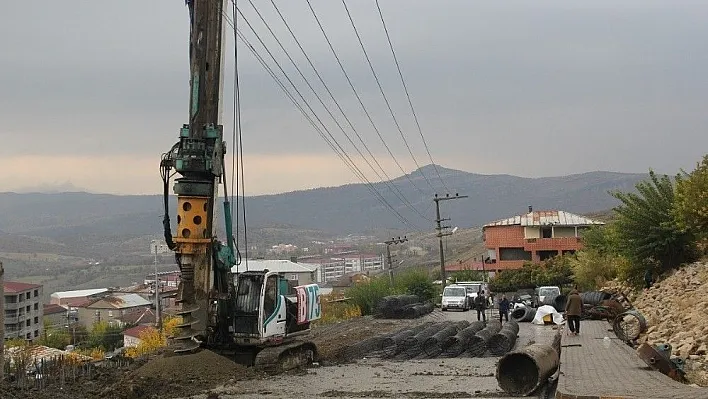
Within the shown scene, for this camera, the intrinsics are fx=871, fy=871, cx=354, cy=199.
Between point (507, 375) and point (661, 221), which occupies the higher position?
point (661, 221)

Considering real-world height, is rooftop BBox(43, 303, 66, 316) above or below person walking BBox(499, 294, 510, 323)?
below

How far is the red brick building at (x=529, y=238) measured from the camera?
99.9 meters

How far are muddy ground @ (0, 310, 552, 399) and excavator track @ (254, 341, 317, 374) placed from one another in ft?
1.22

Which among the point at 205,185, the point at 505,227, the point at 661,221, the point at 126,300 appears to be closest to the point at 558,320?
the point at 661,221

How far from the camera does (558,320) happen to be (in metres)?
39.4

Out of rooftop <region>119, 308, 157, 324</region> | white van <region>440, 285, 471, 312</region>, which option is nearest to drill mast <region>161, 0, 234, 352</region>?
white van <region>440, 285, 471, 312</region>

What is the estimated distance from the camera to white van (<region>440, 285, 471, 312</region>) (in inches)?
2143

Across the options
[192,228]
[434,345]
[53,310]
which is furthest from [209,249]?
[53,310]

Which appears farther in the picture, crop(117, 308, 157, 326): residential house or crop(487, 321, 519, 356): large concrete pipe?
crop(117, 308, 157, 326): residential house

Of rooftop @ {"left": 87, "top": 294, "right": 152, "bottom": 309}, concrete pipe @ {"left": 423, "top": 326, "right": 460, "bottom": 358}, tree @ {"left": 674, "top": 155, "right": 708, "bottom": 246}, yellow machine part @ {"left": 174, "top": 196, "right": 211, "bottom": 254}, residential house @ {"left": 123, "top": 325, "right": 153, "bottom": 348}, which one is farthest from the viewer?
rooftop @ {"left": 87, "top": 294, "right": 152, "bottom": 309}

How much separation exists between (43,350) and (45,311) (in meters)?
78.2

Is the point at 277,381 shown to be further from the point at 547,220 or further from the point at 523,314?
the point at 547,220

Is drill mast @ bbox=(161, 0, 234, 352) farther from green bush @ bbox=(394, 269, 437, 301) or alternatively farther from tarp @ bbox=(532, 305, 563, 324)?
green bush @ bbox=(394, 269, 437, 301)

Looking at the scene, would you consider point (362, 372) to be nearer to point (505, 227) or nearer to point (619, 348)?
point (619, 348)
